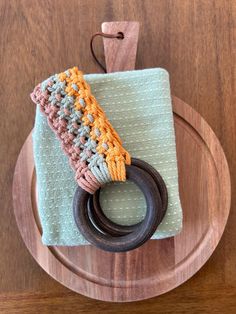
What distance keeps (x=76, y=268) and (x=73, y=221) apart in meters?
0.08

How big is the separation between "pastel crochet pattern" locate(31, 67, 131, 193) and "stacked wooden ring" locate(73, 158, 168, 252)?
16mm

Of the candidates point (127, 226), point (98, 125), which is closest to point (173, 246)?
point (127, 226)

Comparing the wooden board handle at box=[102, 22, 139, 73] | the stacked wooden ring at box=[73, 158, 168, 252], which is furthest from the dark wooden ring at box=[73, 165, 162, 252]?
the wooden board handle at box=[102, 22, 139, 73]

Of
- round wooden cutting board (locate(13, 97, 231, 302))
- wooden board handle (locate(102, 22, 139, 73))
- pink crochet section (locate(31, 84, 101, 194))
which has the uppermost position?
wooden board handle (locate(102, 22, 139, 73))

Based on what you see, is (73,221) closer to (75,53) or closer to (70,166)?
(70,166)

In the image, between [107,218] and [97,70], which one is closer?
[107,218]

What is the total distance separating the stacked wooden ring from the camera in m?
0.45

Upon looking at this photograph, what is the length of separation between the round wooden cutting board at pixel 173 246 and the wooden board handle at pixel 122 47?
3.2 inches

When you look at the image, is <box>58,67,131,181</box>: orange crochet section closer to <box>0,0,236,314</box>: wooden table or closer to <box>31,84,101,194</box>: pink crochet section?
<box>31,84,101,194</box>: pink crochet section

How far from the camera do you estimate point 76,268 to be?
0.55 metres

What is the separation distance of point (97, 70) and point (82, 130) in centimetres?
16

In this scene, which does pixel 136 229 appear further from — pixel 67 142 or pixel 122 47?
pixel 122 47

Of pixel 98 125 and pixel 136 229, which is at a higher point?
pixel 98 125

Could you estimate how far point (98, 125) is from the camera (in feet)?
1.51
